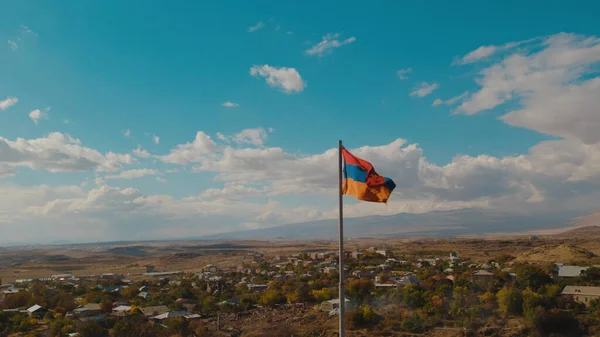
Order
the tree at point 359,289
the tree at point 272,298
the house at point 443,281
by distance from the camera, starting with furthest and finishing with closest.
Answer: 1. the house at point 443,281
2. the tree at point 272,298
3. the tree at point 359,289

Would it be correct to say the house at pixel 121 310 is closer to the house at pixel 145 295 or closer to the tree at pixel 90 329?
the tree at pixel 90 329

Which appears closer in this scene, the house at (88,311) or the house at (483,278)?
the house at (88,311)

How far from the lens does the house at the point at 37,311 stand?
40.5 m

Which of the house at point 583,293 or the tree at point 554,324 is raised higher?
the house at point 583,293

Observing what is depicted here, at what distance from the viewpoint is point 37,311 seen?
41500 mm

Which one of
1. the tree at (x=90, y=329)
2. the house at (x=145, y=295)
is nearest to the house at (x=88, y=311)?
the house at (x=145, y=295)

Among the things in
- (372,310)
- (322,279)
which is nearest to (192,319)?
(372,310)

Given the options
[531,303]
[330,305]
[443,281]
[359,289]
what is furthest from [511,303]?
[359,289]

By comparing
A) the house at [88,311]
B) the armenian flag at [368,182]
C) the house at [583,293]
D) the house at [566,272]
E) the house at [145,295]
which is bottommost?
the house at [145,295]

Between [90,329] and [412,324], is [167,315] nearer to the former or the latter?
[90,329]

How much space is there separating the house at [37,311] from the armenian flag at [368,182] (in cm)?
3944

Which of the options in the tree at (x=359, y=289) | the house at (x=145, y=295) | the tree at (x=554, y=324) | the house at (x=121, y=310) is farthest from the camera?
the house at (x=145, y=295)

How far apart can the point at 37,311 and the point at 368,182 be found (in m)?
41.4

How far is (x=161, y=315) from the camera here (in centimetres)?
3794
